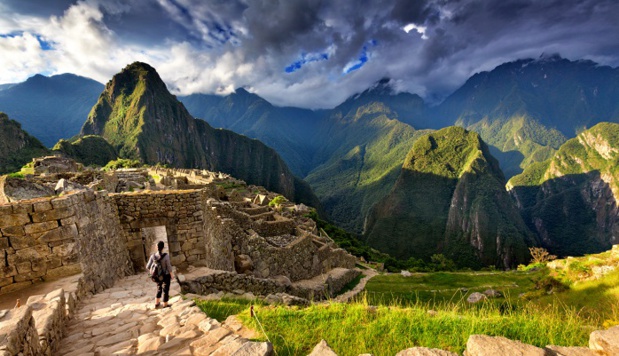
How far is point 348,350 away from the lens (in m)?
3.98

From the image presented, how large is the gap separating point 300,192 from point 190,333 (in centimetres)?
17901

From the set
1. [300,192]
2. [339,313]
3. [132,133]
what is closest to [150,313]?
[339,313]

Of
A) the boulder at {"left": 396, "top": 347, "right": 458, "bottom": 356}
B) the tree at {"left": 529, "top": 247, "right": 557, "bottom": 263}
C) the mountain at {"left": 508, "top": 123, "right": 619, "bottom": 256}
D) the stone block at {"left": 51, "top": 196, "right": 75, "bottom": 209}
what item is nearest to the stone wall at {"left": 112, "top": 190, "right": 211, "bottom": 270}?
the stone block at {"left": 51, "top": 196, "right": 75, "bottom": 209}

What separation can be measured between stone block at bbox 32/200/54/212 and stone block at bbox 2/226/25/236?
44cm

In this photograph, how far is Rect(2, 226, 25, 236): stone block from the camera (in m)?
5.61

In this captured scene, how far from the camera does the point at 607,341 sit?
312 cm

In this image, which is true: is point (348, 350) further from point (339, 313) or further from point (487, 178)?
point (487, 178)

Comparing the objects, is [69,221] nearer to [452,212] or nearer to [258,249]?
[258,249]

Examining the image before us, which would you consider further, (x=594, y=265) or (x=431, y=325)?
(x=594, y=265)

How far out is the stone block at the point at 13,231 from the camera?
5.61 m

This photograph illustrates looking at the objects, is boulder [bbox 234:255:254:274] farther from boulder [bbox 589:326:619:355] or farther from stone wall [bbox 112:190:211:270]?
boulder [bbox 589:326:619:355]

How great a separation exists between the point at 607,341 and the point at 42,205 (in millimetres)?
9583

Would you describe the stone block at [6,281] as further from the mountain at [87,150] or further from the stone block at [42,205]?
the mountain at [87,150]

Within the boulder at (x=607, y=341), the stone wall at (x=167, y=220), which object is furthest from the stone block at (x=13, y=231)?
the boulder at (x=607, y=341)
